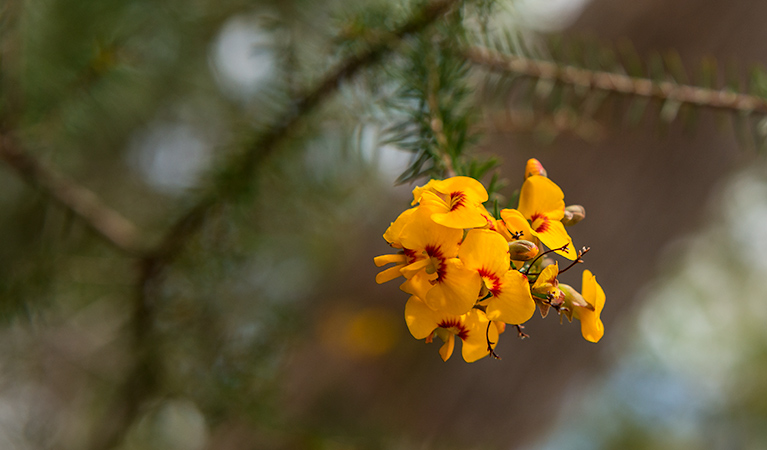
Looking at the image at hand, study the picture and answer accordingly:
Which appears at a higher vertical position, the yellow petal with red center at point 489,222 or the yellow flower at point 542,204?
the yellow petal with red center at point 489,222

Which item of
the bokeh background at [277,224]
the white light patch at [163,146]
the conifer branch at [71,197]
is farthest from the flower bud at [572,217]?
the white light patch at [163,146]

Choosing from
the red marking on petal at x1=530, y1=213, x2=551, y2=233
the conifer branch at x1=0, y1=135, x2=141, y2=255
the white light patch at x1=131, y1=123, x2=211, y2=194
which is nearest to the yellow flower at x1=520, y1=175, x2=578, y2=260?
the red marking on petal at x1=530, y1=213, x2=551, y2=233

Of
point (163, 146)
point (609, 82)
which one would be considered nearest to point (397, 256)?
point (609, 82)

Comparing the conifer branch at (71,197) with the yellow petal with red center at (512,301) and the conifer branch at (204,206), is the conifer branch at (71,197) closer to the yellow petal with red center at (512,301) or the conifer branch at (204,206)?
the conifer branch at (204,206)

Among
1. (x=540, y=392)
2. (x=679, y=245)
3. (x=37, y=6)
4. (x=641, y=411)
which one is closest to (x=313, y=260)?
(x=540, y=392)

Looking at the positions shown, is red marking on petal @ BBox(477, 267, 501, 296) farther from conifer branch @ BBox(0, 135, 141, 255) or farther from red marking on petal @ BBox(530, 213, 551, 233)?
conifer branch @ BBox(0, 135, 141, 255)

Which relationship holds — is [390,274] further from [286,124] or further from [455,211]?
[286,124]
